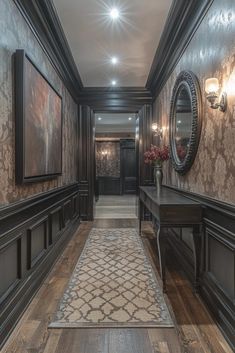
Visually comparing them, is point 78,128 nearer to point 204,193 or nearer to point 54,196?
point 54,196

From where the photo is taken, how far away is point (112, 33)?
3.55m

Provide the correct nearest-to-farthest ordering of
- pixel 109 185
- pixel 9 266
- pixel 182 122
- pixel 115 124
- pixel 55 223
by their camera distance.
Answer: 1. pixel 9 266
2. pixel 182 122
3. pixel 55 223
4. pixel 115 124
5. pixel 109 185

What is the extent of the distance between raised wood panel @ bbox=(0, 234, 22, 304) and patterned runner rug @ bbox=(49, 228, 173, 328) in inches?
17.7

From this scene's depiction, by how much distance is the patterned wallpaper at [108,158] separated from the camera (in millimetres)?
12375

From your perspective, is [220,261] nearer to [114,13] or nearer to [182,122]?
[182,122]

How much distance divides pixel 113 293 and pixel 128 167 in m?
9.94

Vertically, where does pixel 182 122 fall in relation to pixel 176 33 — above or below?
below

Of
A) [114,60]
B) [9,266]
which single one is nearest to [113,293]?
[9,266]

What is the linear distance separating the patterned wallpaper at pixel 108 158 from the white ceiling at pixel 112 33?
7263 mm

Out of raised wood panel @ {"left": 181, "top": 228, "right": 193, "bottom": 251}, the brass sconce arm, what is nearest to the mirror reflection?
the brass sconce arm

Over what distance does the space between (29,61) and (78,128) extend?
3.66 metres

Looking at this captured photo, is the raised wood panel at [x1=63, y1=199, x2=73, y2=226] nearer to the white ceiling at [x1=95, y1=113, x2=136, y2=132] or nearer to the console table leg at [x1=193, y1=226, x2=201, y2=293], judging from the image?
the console table leg at [x1=193, y1=226, x2=201, y2=293]

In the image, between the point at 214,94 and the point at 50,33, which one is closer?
the point at 214,94

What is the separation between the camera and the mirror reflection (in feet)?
10.3
